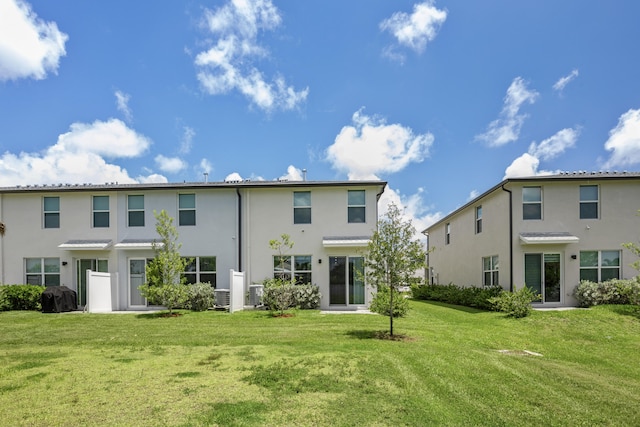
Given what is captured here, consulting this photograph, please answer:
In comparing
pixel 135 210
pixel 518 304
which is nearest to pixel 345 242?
pixel 518 304

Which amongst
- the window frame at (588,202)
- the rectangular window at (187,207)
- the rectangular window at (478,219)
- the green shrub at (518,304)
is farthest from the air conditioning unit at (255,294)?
the window frame at (588,202)

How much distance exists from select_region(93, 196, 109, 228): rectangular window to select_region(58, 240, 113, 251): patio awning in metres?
0.89

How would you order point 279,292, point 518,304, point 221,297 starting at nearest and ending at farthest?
1. point 518,304
2. point 279,292
3. point 221,297

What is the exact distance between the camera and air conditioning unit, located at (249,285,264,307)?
54.4 ft

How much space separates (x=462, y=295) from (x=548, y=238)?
5.49m

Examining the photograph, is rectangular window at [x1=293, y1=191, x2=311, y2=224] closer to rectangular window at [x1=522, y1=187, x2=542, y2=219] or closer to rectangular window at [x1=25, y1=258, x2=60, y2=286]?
rectangular window at [x1=522, y1=187, x2=542, y2=219]

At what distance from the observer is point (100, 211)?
17.6 m

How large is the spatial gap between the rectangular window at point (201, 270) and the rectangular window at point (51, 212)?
6588 millimetres

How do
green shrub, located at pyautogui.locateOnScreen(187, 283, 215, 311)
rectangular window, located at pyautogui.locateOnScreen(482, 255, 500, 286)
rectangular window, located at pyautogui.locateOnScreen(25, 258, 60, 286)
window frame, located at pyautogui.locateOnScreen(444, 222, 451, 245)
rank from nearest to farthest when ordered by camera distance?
green shrub, located at pyautogui.locateOnScreen(187, 283, 215, 311)
rectangular window, located at pyautogui.locateOnScreen(25, 258, 60, 286)
rectangular window, located at pyautogui.locateOnScreen(482, 255, 500, 286)
window frame, located at pyautogui.locateOnScreen(444, 222, 451, 245)

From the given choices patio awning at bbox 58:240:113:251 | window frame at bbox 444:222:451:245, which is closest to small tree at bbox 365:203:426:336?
patio awning at bbox 58:240:113:251

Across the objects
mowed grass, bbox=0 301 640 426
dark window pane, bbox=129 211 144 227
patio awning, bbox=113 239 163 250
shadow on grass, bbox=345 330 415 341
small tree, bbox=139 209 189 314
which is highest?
dark window pane, bbox=129 211 144 227

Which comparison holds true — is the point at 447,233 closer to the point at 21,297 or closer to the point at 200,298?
the point at 200,298

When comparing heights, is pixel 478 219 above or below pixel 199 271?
above

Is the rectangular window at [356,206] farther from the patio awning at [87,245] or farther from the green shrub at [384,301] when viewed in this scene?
the patio awning at [87,245]
